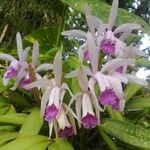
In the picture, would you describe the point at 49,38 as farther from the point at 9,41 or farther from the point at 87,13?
the point at 87,13

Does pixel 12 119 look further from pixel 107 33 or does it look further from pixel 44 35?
pixel 44 35

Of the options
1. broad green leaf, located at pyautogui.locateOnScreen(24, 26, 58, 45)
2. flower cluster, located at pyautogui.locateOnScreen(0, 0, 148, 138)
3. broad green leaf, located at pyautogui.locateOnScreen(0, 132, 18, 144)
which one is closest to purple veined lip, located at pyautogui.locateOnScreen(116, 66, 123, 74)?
flower cluster, located at pyautogui.locateOnScreen(0, 0, 148, 138)

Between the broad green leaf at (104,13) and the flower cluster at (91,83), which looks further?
the broad green leaf at (104,13)

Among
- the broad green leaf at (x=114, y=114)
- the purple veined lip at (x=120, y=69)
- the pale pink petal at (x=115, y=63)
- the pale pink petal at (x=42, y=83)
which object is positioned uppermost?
the pale pink petal at (x=115, y=63)

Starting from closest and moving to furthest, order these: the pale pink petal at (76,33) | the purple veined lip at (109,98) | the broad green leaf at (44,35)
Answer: the purple veined lip at (109,98) → the pale pink petal at (76,33) → the broad green leaf at (44,35)

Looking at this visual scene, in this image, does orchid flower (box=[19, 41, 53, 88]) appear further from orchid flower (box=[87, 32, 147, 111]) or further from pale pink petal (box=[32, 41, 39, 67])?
orchid flower (box=[87, 32, 147, 111])

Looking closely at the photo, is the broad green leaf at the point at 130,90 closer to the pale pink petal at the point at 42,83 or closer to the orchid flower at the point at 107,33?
the orchid flower at the point at 107,33

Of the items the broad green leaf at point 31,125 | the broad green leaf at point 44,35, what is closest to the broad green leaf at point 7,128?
the broad green leaf at point 31,125
